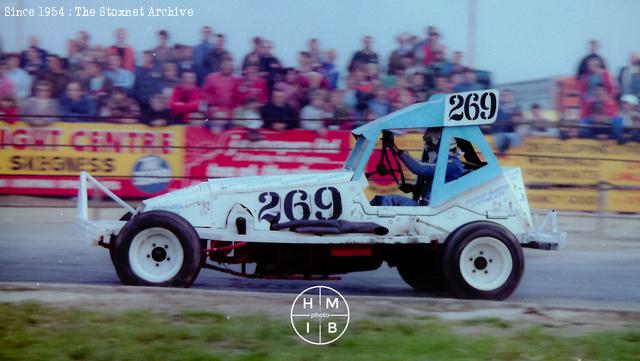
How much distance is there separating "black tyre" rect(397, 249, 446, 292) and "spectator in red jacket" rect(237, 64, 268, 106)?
2091mm

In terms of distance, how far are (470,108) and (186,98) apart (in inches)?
111

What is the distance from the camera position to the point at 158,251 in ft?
22.9

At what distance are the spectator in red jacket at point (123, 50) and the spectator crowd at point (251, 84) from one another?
0.02 m

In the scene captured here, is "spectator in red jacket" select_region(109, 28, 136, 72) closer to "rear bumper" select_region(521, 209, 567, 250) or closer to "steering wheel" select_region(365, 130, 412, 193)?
"steering wheel" select_region(365, 130, 412, 193)

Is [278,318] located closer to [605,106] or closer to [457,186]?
[457,186]

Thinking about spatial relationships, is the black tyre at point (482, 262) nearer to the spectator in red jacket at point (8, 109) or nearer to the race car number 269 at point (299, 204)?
the race car number 269 at point (299, 204)

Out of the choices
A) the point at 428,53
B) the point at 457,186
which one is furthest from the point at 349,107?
the point at 457,186

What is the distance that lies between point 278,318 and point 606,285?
11.2 feet

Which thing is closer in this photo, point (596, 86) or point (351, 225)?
point (351, 225)

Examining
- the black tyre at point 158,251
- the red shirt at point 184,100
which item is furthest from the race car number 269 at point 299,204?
the red shirt at point 184,100

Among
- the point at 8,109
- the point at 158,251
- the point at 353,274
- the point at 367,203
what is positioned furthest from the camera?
the point at 8,109

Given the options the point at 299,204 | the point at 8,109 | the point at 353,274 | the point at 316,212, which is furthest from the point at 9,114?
the point at 353,274

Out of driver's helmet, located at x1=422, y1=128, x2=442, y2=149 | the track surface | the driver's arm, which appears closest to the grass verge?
the track surface

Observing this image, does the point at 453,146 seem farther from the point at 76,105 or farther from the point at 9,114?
the point at 9,114
